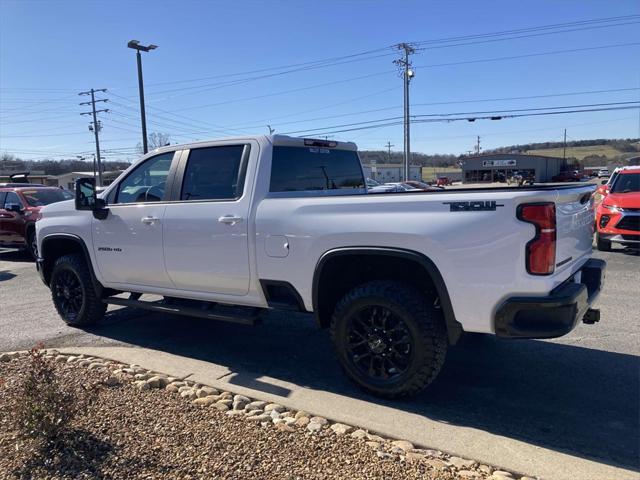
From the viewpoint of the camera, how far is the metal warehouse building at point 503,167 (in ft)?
238

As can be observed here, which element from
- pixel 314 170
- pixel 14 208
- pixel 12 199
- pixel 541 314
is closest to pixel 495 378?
pixel 541 314

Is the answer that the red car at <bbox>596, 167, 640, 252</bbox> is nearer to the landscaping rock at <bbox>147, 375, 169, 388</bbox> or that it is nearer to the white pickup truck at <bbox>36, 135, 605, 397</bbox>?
the white pickup truck at <bbox>36, 135, 605, 397</bbox>

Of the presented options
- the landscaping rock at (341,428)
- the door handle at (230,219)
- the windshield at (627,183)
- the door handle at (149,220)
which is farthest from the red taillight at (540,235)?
the windshield at (627,183)

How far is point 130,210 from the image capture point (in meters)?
5.10

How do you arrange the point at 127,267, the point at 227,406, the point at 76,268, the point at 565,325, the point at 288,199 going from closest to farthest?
the point at 565,325, the point at 227,406, the point at 288,199, the point at 127,267, the point at 76,268

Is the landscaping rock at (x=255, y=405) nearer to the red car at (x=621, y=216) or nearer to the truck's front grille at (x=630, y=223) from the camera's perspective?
the red car at (x=621, y=216)

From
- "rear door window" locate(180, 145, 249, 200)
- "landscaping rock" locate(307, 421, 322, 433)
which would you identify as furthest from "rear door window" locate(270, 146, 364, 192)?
"landscaping rock" locate(307, 421, 322, 433)

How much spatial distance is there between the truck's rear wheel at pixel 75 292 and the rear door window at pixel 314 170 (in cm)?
269

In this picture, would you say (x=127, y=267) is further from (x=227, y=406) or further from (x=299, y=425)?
(x=299, y=425)

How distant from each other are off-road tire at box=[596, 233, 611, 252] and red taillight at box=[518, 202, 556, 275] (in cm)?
894

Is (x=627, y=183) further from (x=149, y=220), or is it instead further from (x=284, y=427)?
(x=284, y=427)

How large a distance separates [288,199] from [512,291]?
184 centimetres

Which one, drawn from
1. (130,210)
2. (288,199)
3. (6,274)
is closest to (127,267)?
(130,210)

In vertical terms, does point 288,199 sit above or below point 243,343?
above
